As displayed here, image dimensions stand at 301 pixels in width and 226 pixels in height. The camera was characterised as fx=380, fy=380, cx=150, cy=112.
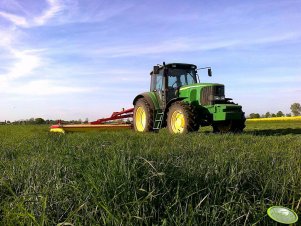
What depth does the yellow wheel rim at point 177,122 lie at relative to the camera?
11573mm

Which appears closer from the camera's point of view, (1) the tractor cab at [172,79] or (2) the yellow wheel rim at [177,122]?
(2) the yellow wheel rim at [177,122]

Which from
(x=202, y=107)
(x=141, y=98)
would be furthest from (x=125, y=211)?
(x=141, y=98)

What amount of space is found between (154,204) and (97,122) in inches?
577

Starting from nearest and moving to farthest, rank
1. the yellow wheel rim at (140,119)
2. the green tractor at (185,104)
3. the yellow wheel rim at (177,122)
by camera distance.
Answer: the green tractor at (185,104)
the yellow wheel rim at (177,122)
the yellow wheel rim at (140,119)

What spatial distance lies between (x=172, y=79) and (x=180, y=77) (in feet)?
1.04

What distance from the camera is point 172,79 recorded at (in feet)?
42.2

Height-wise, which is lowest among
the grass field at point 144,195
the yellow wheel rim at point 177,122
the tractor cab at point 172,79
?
the grass field at point 144,195

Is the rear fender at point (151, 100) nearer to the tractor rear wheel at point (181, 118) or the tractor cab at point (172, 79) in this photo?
the tractor cab at point (172, 79)

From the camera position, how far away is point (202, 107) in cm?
1180

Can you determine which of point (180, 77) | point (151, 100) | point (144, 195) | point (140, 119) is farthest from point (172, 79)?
point (144, 195)

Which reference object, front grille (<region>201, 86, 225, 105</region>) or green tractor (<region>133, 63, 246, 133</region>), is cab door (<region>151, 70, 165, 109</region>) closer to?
green tractor (<region>133, 63, 246, 133</region>)

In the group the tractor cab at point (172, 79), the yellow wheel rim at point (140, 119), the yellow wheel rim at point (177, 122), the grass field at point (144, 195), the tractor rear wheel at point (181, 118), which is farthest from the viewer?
the yellow wheel rim at point (140, 119)

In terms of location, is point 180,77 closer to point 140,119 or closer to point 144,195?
point 140,119

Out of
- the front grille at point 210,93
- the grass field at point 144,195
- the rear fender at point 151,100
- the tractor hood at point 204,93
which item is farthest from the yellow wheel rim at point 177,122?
the grass field at point 144,195
